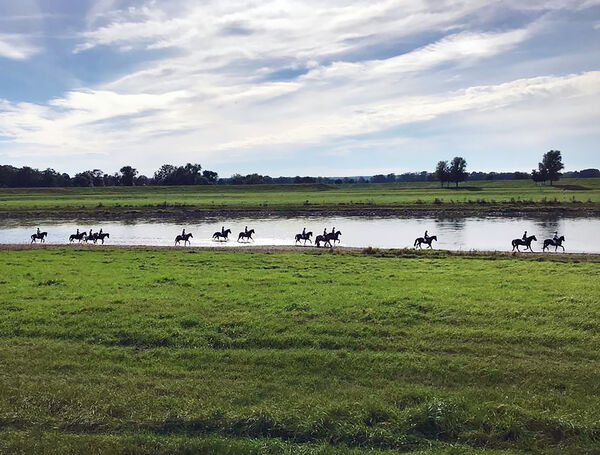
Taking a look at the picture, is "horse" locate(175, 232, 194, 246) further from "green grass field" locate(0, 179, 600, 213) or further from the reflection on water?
"green grass field" locate(0, 179, 600, 213)

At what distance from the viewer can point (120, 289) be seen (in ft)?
53.2

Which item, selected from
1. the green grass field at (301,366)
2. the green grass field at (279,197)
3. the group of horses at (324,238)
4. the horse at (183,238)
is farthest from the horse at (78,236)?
the green grass field at (279,197)

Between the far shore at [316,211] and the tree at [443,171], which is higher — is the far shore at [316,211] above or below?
below

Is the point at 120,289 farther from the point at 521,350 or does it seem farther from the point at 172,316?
the point at 521,350

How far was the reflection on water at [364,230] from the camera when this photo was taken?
122ft

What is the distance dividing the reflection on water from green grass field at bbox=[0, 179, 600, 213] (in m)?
16.3

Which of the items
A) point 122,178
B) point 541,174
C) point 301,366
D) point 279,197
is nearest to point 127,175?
point 122,178

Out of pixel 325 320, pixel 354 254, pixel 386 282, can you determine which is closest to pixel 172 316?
pixel 325 320

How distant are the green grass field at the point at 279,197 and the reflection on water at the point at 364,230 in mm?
16307

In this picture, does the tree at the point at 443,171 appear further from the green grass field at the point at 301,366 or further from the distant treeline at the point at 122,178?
the green grass field at the point at 301,366

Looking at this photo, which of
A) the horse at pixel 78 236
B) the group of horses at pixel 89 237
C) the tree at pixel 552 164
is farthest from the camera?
the tree at pixel 552 164

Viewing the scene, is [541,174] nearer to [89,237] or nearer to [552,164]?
[552,164]

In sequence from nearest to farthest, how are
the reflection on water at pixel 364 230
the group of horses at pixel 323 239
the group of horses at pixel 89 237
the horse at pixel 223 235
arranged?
the group of horses at pixel 323 239 → the reflection on water at pixel 364 230 → the group of horses at pixel 89 237 → the horse at pixel 223 235

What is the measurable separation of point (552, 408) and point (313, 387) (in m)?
3.76
